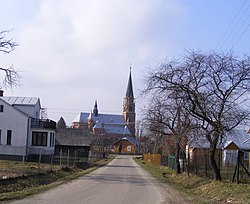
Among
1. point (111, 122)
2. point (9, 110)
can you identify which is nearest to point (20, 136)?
point (9, 110)

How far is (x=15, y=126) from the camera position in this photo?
48.2 m

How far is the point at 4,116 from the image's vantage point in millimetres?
48094

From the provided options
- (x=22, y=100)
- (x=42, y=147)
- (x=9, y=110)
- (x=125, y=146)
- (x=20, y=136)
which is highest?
(x=22, y=100)

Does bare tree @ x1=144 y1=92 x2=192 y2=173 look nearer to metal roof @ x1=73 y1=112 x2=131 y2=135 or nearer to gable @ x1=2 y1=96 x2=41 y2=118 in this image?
gable @ x1=2 y1=96 x2=41 y2=118

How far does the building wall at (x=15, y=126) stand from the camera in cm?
4781

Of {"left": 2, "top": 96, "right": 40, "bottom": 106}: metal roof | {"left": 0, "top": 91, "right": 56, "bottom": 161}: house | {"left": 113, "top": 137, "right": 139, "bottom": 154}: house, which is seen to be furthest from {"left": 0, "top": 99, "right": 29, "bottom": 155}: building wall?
{"left": 113, "top": 137, "right": 139, "bottom": 154}: house

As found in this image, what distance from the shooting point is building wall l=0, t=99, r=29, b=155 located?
4781 cm

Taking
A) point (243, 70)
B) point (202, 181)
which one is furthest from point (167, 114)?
point (243, 70)

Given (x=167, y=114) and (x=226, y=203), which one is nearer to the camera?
(x=226, y=203)

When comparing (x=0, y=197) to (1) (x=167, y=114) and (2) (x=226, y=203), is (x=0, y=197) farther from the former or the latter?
(1) (x=167, y=114)

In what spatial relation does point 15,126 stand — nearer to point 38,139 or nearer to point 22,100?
point 38,139

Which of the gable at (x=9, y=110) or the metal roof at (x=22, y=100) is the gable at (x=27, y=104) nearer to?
the metal roof at (x=22, y=100)

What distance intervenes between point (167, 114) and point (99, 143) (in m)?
66.7

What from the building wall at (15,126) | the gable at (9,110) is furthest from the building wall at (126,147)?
the gable at (9,110)
